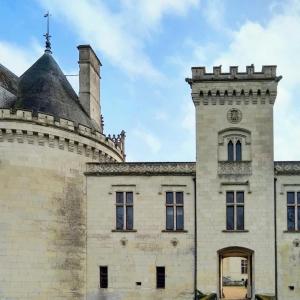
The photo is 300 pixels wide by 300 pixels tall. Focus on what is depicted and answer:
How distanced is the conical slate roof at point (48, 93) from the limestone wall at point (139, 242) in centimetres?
384

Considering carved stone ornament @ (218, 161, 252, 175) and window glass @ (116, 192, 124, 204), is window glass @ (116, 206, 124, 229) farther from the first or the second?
carved stone ornament @ (218, 161, 252, 175)

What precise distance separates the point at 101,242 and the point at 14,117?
801 centimetres

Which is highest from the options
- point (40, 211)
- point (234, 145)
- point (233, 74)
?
point (233, 74)

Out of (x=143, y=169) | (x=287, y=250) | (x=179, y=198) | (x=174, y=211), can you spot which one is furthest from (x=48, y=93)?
(x=287, y=250)

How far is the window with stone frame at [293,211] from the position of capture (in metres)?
32.1

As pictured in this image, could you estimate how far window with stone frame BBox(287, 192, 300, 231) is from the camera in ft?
105

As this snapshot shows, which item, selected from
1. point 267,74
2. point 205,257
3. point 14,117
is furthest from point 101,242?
point 267,74

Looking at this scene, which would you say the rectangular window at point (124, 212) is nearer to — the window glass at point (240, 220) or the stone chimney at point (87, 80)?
the window glass at point (240, 220)

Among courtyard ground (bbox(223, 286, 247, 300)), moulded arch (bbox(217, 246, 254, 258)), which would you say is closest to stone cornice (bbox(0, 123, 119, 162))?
moulded arch (bbox(217, 246, 254, 258))

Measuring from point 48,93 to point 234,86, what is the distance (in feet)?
33.8

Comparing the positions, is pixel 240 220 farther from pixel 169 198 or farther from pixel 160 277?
pixel 160 277

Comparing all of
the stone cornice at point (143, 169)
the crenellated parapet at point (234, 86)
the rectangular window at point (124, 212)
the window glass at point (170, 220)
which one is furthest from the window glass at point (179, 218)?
the crenellated parapet at point (234, 86)

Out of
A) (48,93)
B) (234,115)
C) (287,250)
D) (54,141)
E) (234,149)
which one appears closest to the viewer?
(287,250)

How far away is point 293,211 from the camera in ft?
106
